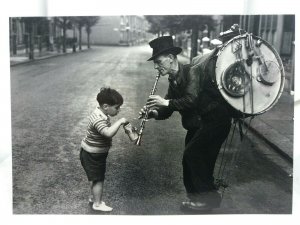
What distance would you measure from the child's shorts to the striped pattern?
0.07 m

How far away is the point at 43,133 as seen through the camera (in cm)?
432

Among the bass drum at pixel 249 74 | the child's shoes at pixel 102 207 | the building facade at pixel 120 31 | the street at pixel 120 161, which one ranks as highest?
the building facade at pixel 120 31

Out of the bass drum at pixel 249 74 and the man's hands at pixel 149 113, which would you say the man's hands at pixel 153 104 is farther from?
the bass drum at pixel 249 74

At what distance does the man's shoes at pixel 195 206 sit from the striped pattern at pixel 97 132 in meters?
0.78

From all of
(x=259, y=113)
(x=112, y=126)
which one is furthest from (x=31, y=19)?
(x=259, y=113)

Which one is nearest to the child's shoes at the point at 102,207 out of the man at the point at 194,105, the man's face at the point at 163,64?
the man at the point at 194,105

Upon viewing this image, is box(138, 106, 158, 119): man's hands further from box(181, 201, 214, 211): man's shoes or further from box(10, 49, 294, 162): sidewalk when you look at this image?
box(181, 201, 214, 211): man's shoes

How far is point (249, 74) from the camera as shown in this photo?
3.98 metres

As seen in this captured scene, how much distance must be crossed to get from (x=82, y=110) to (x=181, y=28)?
41.0 inches

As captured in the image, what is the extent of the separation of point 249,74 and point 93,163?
1392 mm

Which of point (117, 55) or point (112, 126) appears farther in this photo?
point (117, 55)

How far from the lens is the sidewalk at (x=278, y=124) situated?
13.5 feet

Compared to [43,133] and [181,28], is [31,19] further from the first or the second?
[181,28]

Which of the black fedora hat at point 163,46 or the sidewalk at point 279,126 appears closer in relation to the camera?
the black fedora hat at point 163,46
